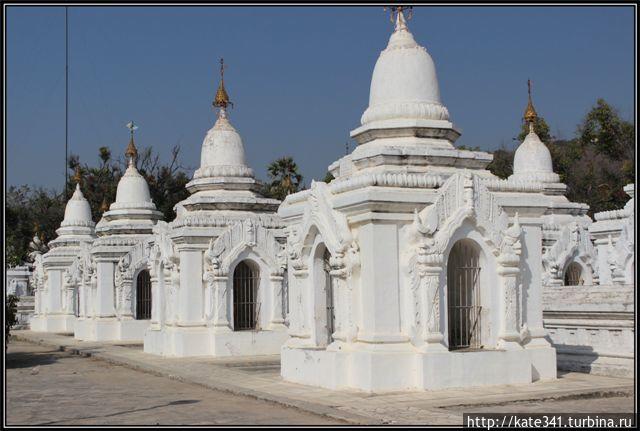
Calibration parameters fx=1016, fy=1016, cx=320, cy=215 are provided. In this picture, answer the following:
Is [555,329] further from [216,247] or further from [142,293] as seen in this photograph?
[142,293]

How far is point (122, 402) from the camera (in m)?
14.9

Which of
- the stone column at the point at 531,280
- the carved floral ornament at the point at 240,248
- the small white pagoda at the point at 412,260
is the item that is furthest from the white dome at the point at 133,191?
the stone column at the point at 531,280

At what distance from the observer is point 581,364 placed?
17.3 m

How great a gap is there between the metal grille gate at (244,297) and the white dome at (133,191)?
937 centimetres

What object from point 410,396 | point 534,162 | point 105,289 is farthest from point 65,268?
point 410,396

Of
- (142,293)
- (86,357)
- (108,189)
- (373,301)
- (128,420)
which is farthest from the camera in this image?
(108,189)

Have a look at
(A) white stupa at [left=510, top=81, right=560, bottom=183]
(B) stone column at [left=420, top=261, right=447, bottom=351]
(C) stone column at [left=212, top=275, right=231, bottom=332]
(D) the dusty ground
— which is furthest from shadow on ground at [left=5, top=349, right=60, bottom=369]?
(A) white stupa at [left=510, top=81, right=560, bottom=183]

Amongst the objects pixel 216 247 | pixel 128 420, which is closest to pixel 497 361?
pixel 128 420

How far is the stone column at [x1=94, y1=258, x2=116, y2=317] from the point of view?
1246 inches

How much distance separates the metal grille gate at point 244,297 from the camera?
23.5 m

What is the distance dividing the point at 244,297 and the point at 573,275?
869cm

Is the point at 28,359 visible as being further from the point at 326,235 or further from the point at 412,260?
the point at 412,260

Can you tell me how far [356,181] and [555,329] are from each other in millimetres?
5598

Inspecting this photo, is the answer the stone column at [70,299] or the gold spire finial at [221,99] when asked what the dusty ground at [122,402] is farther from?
the stone column at [70,299]
